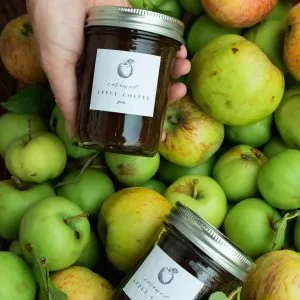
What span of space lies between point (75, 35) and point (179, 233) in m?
0.38

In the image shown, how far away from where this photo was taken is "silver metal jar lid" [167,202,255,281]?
0.91 meters

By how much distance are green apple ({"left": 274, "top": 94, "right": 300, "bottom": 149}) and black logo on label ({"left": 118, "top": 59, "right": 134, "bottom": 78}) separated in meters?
0.40

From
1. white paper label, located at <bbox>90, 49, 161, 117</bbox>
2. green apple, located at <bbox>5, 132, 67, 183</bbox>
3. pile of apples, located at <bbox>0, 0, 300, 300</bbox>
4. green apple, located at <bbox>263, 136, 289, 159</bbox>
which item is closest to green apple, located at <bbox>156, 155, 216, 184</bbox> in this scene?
pile of apples, located at <bbox>0, 0, 300, 300</bbox>

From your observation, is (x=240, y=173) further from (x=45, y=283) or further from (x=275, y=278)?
(x=45, y=283)

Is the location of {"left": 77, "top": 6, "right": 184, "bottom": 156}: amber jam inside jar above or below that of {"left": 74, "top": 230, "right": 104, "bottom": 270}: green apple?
above

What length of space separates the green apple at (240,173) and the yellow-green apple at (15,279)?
40cm

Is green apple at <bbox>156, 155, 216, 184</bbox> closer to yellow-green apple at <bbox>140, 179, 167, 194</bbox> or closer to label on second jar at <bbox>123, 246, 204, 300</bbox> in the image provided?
yellow-green apple at <bbox>140, 179, 167, 194</bbox>

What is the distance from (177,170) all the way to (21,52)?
39 centimetres

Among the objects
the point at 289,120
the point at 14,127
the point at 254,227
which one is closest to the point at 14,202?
the point at 14,127

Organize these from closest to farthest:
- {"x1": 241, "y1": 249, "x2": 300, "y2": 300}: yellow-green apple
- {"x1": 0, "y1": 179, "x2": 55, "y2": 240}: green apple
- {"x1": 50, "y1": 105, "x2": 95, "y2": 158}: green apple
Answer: {"x1": 241, "y1": 249, "x2": 300, "y2": 300}: yellow-green apple < {"x1": 0, "y1": 179, "x2": 55, "y2": 240}: green apple < {"x1": 50, "y1": 105, "x2": 95, "y2": 158}: green apple

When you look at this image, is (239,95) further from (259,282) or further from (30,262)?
(30,262)

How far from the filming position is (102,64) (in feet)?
3.15

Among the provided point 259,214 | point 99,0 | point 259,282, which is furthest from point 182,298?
point 99,0

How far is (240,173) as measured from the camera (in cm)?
121
